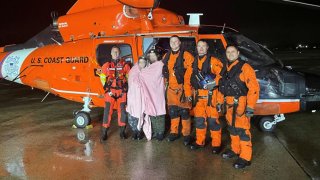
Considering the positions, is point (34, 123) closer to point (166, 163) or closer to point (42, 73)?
point (42, 73)

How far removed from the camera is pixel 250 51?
606 centimetres

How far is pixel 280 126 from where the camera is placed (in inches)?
273

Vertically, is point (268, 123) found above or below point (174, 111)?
below

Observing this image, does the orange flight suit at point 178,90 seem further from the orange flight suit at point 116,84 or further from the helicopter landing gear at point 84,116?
the helicopter landing gear at point 84,116

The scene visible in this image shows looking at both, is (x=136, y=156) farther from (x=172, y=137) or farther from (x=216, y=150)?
(x=216, y=150)

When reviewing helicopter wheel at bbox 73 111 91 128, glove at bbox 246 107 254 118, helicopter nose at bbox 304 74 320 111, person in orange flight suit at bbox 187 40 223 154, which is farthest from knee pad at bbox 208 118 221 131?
helicopter wheel at bbox 73 111 91 128

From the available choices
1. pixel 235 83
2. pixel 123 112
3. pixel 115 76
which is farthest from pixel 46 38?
pixel 235 83

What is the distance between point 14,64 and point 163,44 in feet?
12.3

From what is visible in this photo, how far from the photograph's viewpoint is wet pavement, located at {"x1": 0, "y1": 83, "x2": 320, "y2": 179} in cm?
461

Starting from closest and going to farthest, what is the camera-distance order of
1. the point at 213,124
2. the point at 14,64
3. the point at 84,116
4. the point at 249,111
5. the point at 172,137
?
1. the point at 249,111
2. the point at 213,124
3. the point at 172,137
4. the point at 84,116
5. the point at 14,64

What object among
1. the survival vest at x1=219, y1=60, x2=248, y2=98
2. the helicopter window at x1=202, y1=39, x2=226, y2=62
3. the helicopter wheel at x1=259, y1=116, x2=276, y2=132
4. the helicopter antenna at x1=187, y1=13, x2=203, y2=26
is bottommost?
the helicopter wheel at x1=259, y1=116, x2=276, y2=132

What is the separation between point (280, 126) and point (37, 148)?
4.58m

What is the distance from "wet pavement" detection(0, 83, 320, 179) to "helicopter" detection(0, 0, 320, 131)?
0.57 m

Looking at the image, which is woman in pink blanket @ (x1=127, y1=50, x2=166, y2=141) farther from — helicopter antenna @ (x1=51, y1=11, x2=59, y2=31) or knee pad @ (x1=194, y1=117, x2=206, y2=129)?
helicopter antenna @ (x1=51, y1=11, x2=59, y2=31)
